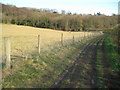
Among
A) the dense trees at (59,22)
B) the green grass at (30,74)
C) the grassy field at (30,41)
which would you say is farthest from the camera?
the dense trees at (59,22)

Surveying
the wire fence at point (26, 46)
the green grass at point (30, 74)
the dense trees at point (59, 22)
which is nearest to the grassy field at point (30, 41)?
the wire fence at point (26, 46)

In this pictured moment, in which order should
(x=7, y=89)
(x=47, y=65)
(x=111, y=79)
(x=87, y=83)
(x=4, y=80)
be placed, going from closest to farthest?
(x=7, y=89), (x=4, y=80), (x=87, y=83), (x=111, y=79), (x=47, y=65)

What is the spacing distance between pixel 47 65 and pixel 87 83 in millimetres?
2888

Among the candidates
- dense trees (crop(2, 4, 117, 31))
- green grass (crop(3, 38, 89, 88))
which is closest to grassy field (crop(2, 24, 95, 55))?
green grass (crop(3, 38, 89, 88))

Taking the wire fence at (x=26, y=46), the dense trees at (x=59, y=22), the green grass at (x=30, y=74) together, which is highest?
the dense trees at (x=59, y=22)

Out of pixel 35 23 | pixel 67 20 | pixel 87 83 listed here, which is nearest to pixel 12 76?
pixel 87 83

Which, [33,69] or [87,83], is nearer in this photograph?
[87,83]

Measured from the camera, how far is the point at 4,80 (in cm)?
505

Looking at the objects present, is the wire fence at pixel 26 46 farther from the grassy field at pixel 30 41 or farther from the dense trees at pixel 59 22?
the dense trees at pixel 59 22

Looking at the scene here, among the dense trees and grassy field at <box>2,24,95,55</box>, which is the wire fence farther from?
the dense trees

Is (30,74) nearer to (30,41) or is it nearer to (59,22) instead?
Answer: (30,41)

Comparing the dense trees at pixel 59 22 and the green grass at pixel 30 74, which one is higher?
the dense trees at pixel 59 22

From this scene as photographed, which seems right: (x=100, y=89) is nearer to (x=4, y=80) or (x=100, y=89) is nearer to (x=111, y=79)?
(x=111, y=79)

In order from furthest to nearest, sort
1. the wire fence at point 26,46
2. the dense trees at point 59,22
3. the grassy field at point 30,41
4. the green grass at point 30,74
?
the dense trees at point 59,22, the grassy field at point 30,41, the wire fence at point 26,46, the green grass at point 30,74
